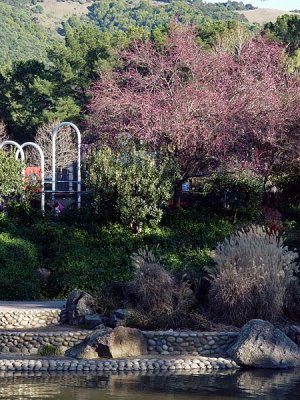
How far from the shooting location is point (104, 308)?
2183 cm

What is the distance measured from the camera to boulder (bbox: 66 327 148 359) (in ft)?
62.6

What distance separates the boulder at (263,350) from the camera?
1908cm

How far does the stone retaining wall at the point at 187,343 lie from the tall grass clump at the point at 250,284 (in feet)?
3.00

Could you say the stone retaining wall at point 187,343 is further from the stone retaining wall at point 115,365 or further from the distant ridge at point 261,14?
the distant ridge at point 261,14

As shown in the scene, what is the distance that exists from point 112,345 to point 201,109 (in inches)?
492

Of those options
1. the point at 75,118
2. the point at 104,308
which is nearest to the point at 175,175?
the point at 104,308

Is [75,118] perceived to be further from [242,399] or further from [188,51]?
[242,399]

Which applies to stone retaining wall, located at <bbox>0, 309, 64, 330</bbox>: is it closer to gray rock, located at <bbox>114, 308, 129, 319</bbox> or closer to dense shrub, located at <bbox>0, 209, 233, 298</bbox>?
gray rock, located at <bbox>114, 308, 129, 319</bbox>

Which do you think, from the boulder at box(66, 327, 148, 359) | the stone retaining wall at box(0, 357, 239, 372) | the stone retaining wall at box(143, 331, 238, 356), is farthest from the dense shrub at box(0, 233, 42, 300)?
the stone retaining wall at box(0, 357, 239, 372)

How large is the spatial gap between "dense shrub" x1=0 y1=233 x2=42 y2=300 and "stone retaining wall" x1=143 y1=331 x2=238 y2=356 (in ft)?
18.8

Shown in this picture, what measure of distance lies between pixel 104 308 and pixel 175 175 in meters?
8.18

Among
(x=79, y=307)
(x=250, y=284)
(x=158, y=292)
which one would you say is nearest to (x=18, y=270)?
(x=79, y=307)

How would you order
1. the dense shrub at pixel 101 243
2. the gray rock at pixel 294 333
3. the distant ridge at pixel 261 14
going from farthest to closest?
the distant ridge at pixel 261 14, the dense shrub at pixel 101 243, the gray rock at pixel 294 333

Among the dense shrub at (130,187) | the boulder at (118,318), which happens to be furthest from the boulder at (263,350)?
the dense shrub at (130,187)
